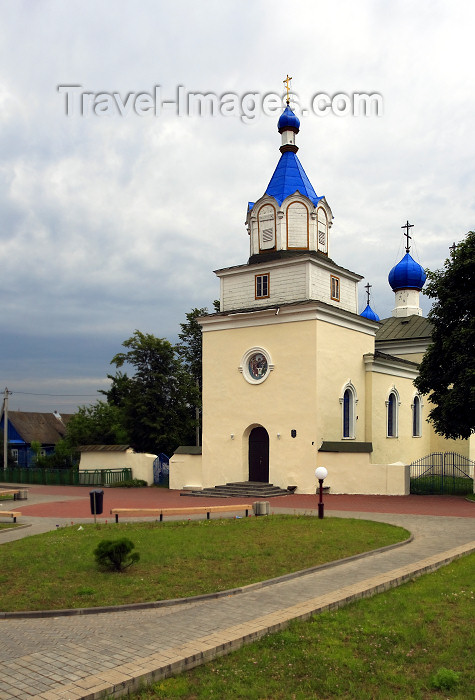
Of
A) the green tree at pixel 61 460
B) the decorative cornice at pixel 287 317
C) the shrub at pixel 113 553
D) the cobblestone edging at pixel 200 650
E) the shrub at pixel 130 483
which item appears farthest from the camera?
the green tree at pixel 61 460

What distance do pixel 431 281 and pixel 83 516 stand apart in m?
15.2

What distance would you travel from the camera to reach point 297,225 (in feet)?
91.0

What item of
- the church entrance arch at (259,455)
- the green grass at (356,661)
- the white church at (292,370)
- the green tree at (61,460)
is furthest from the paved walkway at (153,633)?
the green tree at (61,460)

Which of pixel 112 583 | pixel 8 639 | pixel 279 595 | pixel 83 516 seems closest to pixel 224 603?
pixel 279 595

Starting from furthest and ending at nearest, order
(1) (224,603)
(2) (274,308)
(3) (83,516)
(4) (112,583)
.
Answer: (2) (274,308) → (3) (83,516) → (4) (112,583) → (1) (224,603)

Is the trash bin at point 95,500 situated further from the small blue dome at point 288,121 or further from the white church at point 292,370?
the small blue dome at point 288,121

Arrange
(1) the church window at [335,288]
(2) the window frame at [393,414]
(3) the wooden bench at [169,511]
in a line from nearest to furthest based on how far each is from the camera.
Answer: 1. (3) the wooden bench at [169,511]
2. (1) the church window at [335,288]
3. (2) the window frame at [393,414]

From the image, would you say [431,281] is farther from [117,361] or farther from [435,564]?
[117,361]

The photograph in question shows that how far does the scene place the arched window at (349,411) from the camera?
27250 mm

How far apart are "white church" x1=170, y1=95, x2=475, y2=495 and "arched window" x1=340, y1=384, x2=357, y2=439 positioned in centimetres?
4

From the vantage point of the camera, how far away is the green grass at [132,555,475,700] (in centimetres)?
571

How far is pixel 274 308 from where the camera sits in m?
25.9

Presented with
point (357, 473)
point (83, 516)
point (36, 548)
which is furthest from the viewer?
point (357, 473)

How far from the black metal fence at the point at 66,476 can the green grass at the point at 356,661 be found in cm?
2469
